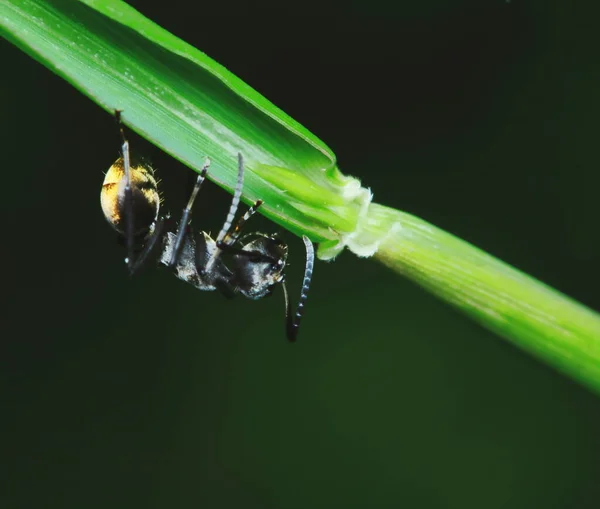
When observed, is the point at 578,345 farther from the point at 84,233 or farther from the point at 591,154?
the point at 84,233

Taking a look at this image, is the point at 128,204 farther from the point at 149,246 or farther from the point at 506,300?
the point at 506,300

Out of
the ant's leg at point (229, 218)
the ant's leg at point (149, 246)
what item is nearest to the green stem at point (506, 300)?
the ant's leg at point (229, 218)

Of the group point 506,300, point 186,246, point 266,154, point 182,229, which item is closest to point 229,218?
point 182,229

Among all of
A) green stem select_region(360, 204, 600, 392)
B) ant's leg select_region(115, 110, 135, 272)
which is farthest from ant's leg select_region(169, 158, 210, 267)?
green stem select_region(360, 204, 600, 392)

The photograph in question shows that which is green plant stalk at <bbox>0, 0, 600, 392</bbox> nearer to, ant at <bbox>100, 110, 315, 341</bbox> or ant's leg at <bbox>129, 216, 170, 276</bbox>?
ant at <bbox>100, 110, 315, 341</bbox>

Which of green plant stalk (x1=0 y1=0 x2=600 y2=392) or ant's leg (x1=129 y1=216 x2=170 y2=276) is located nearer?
green plant stalk (x1=0 y1=0 x2=600 y2=392)

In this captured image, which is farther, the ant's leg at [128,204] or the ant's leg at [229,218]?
the ant's leg at [128,204]

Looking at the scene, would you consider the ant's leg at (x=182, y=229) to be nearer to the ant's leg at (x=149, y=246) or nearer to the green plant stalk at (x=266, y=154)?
the ant's leg at (x=149, y=246)

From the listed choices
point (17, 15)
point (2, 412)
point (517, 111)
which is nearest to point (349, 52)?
point (517, 111)
